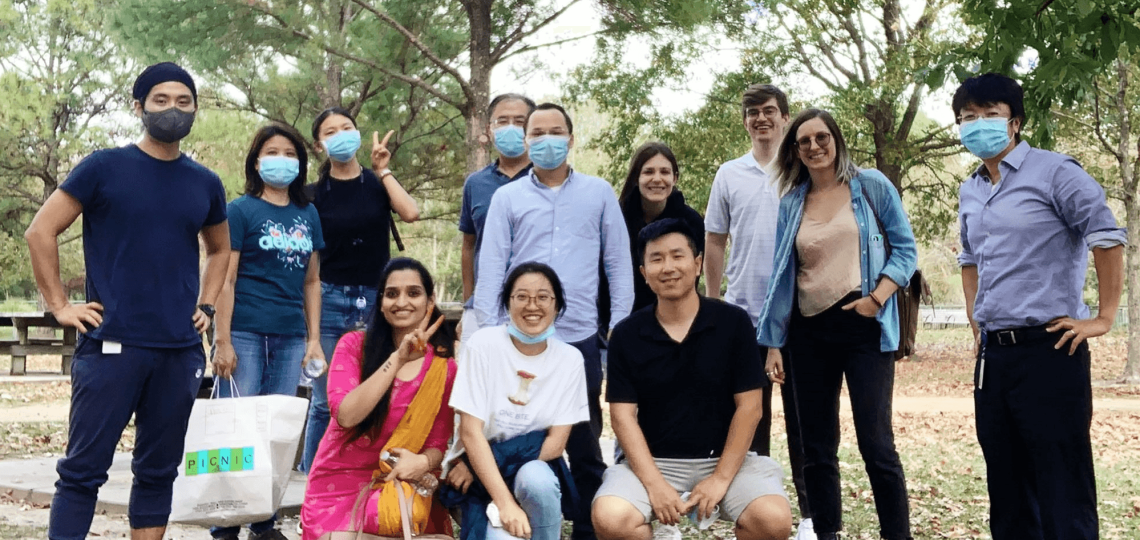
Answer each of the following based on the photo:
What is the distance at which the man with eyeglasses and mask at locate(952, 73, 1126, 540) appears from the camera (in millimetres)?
4457

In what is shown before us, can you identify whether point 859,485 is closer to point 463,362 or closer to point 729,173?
point 729,173

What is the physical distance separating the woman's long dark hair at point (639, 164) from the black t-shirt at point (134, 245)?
2217mm

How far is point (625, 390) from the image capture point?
15.5 feet

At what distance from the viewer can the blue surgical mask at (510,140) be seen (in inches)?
232

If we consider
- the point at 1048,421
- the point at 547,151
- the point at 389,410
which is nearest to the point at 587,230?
the point at 547,151

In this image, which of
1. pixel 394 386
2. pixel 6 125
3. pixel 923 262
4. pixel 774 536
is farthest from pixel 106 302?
pixel 923 262

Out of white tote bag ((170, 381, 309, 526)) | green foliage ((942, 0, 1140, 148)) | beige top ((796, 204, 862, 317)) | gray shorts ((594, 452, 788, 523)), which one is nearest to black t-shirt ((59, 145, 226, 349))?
white tote bag ((170, 381, 309, 526))

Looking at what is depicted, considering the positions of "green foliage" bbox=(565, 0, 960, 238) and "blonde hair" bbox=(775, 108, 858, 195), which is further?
"green foliage" bbox=(565, 0, 960, 238)

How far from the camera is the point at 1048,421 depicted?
4.48 m

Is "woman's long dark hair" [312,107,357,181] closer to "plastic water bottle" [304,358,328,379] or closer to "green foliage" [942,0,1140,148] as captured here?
"plastic water bottle" [304,358,328,379]

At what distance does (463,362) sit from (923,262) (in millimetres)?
46995

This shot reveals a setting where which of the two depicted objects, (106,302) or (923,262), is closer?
(106,302)

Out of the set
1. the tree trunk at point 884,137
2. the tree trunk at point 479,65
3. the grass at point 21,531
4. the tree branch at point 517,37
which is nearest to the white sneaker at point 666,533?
the grass at point 21,531

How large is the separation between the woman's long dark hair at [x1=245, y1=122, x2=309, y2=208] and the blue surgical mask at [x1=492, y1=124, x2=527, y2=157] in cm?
98
